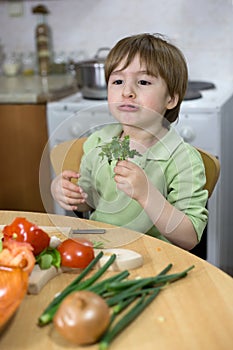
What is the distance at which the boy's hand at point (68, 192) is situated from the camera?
1397mm

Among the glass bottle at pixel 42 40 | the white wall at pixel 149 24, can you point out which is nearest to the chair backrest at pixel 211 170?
the white wall at pixel 149 24

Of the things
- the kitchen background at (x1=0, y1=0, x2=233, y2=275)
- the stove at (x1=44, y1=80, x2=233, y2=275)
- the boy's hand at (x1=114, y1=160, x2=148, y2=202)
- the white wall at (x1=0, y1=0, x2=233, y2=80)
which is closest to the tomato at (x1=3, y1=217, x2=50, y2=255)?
the boy's hand at (x1=114, y1=160, x2=148, y2=202)

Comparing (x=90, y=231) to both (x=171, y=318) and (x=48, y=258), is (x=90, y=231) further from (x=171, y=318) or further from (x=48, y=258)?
(x=171, y=318)

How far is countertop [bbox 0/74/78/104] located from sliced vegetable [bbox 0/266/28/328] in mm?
1641

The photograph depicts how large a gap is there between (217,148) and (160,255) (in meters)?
1.23

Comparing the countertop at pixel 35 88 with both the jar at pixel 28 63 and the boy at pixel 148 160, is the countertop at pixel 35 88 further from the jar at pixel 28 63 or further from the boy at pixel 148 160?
the boy at pixel 148 160

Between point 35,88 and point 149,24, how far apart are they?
713 millimetres

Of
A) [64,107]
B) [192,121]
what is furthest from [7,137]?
[192,121]

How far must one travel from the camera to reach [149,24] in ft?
10.0

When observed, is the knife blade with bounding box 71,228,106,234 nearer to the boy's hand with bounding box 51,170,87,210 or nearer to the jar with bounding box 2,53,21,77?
the boy's hand with bounding box 51,170,87,210

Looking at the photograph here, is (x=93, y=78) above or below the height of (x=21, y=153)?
above

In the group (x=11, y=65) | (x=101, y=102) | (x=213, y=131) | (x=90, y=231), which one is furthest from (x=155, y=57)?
(x=11, y=65)

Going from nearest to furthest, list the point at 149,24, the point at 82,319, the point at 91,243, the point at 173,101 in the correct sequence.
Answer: the point at 82,319 → the point at 91,243 → the point at 173,101 → the point at 149,24

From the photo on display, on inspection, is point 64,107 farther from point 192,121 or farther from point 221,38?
point 221,38
